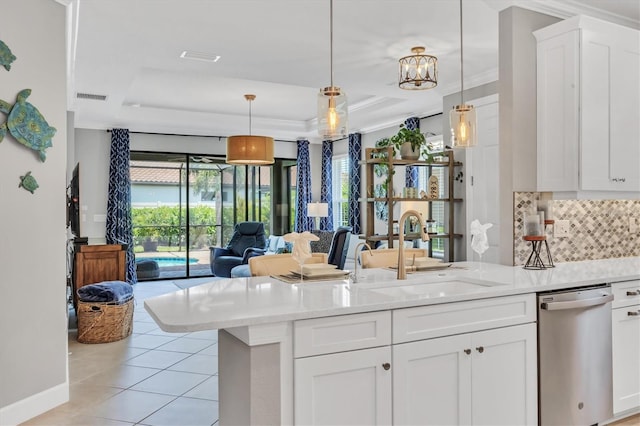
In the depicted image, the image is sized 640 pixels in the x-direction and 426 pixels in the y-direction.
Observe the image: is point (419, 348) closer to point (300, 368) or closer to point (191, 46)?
point (300, 368)

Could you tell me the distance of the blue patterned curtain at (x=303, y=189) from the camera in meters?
9.47

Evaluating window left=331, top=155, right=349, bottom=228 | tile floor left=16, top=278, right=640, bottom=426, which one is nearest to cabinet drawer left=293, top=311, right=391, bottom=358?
tile floor left=16, top=278, right=640, bottom=426

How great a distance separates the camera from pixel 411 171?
6.82 metres

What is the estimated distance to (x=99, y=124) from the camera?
7836 millimetres

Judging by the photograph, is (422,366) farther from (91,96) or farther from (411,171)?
(91,96)

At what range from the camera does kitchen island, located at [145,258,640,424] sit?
185cm

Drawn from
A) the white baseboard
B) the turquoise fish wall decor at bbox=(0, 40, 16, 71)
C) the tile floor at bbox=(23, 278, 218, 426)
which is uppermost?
the turquoise fish wall decor at bbox=(0, 40, 16, 71)

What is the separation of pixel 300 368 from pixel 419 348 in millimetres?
577

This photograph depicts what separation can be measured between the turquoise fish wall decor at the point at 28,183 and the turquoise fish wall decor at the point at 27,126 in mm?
151

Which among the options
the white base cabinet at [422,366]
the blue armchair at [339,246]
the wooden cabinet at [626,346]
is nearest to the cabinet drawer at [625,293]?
the wooden cabinet at [626,346]

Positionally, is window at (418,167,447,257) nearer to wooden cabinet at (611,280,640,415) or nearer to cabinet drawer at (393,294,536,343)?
wooden cabinet at (611,280,640,415)

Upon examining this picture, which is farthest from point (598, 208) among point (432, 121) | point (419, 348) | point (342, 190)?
point (342, 190)

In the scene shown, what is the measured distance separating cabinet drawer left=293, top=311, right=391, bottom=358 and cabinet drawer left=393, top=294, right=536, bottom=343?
79 mm

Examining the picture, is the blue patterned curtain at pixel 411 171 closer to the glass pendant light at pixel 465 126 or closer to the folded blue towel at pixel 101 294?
the glass pendant light at pixel 465 126
